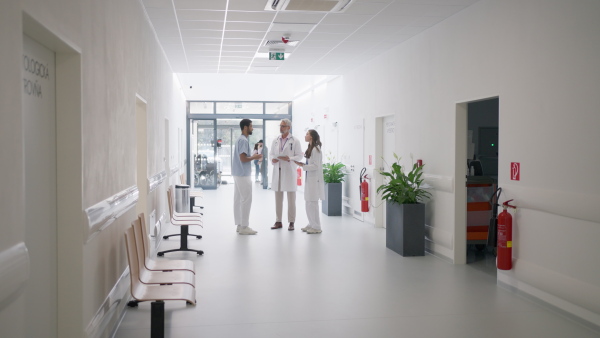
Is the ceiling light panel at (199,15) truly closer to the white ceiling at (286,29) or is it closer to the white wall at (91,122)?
the white ceiling at (286,29)

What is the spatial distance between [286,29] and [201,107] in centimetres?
1257

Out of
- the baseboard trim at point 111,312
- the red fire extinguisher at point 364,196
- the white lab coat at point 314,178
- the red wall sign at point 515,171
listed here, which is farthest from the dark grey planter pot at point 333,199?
the baseboard trim at point 111,312

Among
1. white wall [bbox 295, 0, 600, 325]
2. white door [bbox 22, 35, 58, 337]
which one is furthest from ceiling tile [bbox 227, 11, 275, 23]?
white door [bbox 22, 35, 58, 337]

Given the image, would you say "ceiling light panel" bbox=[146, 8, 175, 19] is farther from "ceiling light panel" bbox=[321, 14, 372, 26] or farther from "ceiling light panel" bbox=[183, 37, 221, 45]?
"ceiling light panel" bbox=[321, 14, 372, 26]

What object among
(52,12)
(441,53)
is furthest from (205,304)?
(441,53)

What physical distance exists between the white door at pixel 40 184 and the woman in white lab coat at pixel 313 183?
614 centimetres

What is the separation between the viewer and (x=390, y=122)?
9250 millimetres

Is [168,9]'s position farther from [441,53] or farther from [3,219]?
[3,219]

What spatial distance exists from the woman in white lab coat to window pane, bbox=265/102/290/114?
433 inches

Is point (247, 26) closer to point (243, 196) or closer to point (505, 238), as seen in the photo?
point (243, 196)

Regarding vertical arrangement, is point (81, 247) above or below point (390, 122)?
below

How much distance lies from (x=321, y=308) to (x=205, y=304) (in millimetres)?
1056

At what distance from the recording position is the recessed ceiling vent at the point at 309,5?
6066 mm

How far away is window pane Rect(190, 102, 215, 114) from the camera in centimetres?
1967
